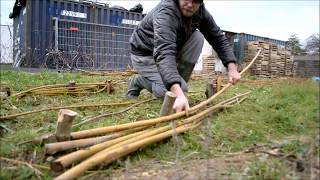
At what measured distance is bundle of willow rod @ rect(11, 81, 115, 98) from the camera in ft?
14.0

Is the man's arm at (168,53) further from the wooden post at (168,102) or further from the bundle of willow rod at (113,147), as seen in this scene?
the bundle of willow rod at (113,147)

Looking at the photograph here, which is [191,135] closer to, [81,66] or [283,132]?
[283,132]

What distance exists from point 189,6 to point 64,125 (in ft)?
4.63

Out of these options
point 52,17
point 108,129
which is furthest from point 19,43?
point 108,129

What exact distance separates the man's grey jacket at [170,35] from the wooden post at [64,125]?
76 cm

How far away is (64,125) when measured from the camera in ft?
6.95

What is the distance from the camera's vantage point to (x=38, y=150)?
7.32 feet

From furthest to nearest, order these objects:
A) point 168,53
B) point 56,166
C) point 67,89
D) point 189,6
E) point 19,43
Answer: point 19,43 < point 67,89 < point 189,6 < point 168,53 < point 56,166

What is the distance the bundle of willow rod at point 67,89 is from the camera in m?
4.27

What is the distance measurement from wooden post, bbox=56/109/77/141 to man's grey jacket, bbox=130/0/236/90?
0.76 m

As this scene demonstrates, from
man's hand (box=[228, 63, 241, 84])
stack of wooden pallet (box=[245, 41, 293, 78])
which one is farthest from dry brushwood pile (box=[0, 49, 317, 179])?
stack of wooden pallet (box=[245, 41, 293, 78])

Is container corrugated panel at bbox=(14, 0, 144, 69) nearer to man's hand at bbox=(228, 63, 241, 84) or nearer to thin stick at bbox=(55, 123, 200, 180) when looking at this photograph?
man's hand at bbox=(228, 63, 241, 84)

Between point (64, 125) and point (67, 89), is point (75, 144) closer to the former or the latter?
point (64, 125)

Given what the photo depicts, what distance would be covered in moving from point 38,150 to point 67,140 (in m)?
0.21
